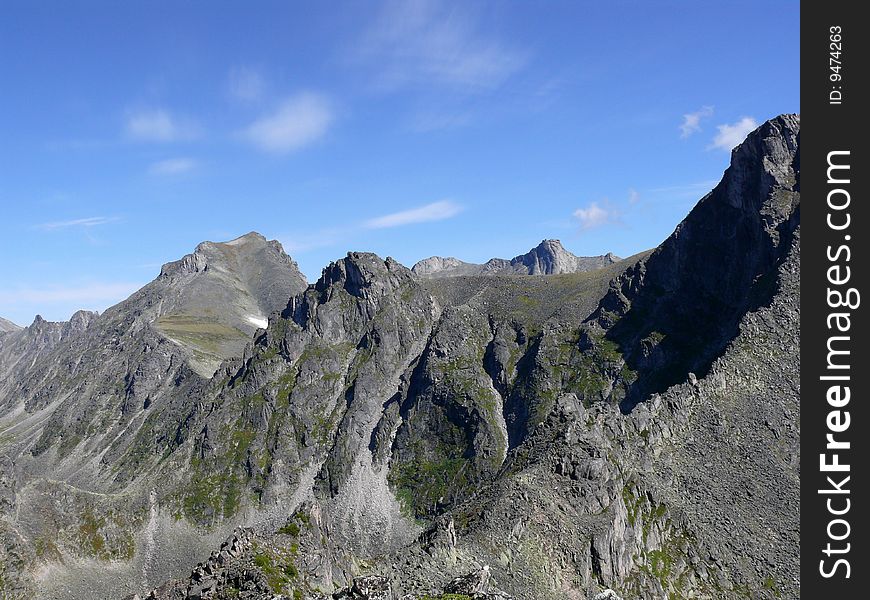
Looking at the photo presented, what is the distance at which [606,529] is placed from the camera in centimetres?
7206

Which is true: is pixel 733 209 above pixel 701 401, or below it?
above

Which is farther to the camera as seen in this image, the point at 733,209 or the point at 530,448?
the point at 733,209

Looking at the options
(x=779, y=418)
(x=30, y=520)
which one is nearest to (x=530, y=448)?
(x=779, y=418)

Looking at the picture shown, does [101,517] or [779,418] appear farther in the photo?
[101,517]

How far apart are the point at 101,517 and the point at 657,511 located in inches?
6895
